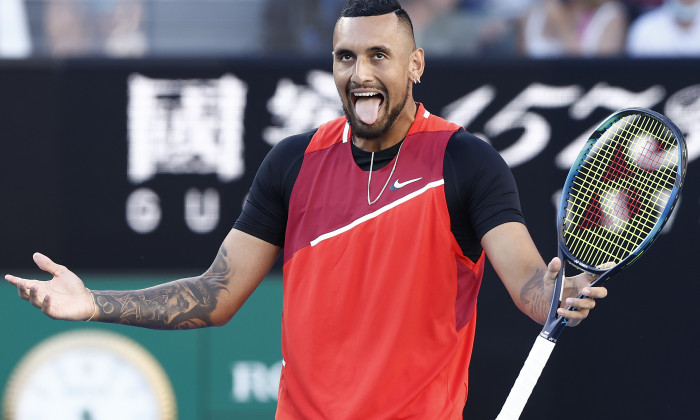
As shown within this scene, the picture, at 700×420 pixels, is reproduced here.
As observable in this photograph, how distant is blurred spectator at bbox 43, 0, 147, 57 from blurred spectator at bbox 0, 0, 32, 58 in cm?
12

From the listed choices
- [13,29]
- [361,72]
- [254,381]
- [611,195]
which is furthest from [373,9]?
[13,29]

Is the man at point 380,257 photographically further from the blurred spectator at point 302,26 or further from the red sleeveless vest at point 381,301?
the blurred spectator at point 302,26

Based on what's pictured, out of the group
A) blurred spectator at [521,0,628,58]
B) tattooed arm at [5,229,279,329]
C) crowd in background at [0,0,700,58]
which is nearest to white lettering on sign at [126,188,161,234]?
crowd in background at [0,0,700,58]

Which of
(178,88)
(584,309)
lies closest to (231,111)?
(178,88)

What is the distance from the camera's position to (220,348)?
16.1 ft

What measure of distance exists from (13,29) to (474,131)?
287 centimetres

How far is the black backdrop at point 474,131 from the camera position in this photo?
4824 millimetres

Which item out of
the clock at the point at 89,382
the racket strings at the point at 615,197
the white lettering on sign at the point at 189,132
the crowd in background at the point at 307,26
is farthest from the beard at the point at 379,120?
the crowd in background at the point at 307,26

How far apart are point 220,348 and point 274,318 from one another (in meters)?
0.30

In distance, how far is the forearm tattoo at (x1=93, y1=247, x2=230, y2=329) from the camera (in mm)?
3010

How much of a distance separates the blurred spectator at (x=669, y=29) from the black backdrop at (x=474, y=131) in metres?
0.88

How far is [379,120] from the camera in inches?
116

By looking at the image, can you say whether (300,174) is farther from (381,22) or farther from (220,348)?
(220,348)

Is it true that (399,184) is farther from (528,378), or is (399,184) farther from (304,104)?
(304,104)
